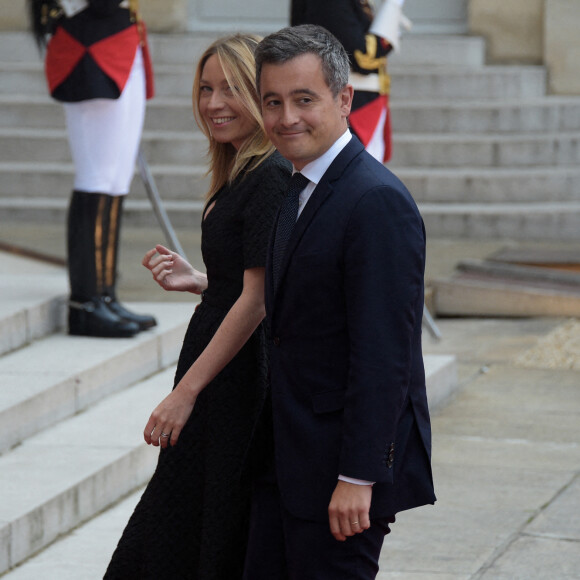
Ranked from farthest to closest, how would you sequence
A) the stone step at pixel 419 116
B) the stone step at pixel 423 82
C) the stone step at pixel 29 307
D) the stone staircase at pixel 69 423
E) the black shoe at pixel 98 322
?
the stone step at pixel 423 82, the stone step at pixel 419 116, the black shoe at pixel 98 322, the stone step at pixel 29 307, the stone staircase at pixel 69 423

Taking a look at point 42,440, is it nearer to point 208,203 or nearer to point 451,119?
point 208,203

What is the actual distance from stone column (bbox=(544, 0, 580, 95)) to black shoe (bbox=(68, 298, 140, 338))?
696cm

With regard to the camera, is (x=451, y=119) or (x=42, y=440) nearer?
(x=42, y=440)

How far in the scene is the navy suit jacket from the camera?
242cm

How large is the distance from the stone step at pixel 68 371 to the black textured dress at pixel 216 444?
145cm

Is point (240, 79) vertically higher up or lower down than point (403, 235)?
higher up

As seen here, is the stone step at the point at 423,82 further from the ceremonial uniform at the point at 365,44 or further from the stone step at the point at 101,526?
the stone step at the point at 101,526

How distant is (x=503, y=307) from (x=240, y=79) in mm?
5349

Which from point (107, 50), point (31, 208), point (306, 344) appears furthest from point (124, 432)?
point (31, 208)

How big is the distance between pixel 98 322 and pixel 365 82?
1.81 m

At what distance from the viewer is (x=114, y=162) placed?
554 centimetres

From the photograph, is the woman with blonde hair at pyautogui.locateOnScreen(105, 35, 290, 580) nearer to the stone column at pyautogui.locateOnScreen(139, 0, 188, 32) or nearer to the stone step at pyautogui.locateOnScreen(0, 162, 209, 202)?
the stone step at pyautogui.locateOnScreen(0, 162, 209, 202)

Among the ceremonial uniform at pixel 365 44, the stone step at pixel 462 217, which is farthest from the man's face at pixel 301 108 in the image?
the stone step at pixel 462 217

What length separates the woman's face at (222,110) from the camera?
10.1ft
